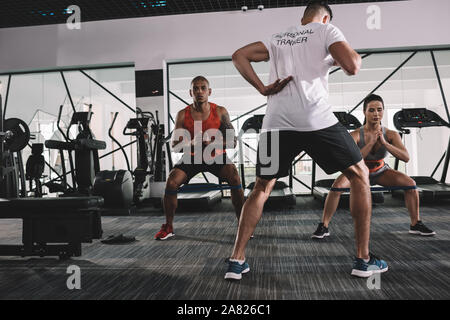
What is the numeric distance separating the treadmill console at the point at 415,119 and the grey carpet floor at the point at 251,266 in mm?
1711

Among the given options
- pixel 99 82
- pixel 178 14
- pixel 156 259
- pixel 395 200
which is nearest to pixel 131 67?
pixel 99 82

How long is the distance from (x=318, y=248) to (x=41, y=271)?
191cm

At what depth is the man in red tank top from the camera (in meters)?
2.71

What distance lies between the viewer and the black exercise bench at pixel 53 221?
6.97 ft

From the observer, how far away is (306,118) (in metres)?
1.64

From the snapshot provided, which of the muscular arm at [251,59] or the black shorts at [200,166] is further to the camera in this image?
the black shorts at [200,166]

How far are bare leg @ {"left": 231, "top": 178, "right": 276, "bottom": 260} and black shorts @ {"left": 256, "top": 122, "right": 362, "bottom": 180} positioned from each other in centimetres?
6

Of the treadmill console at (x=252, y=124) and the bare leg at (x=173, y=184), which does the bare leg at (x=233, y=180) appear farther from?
the treadmill console at (x=252, y=124)

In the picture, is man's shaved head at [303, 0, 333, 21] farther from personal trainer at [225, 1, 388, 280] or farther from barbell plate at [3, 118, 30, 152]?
barbell plate at [3, 118, 30, 152]

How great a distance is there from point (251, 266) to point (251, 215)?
0.47m

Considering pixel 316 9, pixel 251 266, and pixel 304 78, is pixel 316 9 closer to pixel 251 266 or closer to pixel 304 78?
pixel 304 78

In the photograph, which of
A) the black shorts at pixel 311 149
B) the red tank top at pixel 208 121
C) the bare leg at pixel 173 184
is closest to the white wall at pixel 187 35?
the red tank top at pixel 208 121

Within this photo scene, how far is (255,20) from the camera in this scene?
561cm
